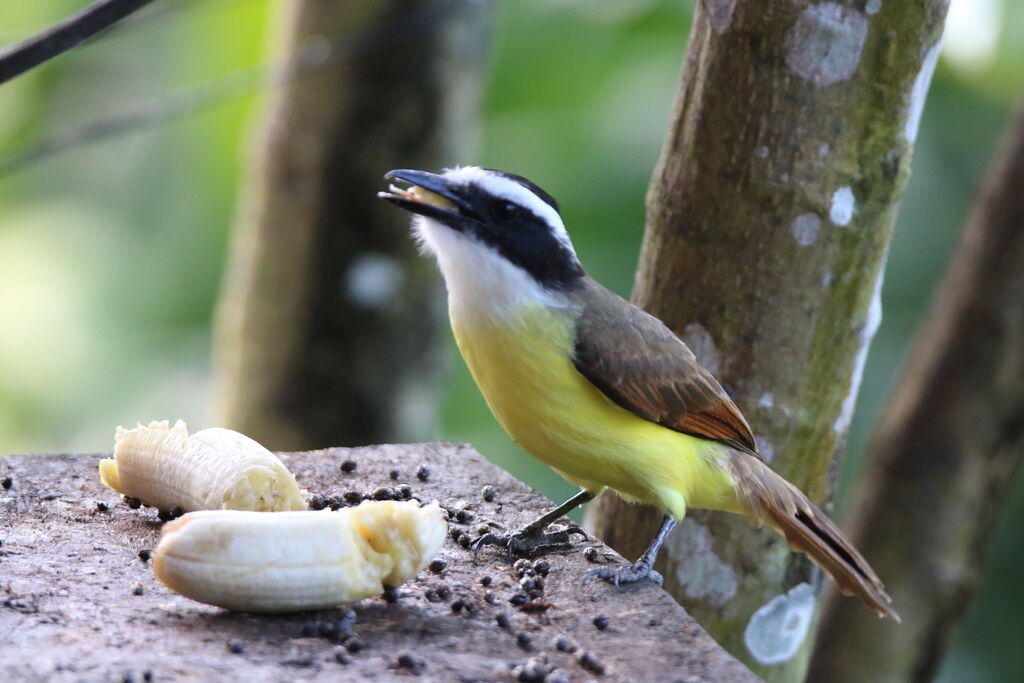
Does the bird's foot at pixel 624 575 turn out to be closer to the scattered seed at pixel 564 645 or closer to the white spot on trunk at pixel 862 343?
the scattered seed at pixel 564 645

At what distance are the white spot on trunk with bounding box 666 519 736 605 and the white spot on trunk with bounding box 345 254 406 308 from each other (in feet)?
9.19

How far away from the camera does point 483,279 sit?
3953 mm

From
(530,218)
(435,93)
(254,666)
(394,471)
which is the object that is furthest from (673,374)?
(435,93)

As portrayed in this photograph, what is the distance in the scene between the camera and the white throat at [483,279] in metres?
3.94

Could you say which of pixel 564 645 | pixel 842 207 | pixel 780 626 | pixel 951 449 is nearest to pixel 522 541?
pixel 564 645

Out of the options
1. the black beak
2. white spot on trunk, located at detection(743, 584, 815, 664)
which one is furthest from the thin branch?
white spot on trunk, located at detection(743, 584, 815, 664)

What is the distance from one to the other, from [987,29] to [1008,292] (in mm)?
1625

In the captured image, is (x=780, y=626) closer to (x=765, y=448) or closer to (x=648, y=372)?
(x=765, y=448)

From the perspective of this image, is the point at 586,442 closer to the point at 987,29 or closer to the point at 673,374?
the point at 673,374

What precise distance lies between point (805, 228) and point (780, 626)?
1.36 metres

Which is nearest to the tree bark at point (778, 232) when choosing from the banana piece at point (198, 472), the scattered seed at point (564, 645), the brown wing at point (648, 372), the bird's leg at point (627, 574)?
the brown wing at point (648, 372)

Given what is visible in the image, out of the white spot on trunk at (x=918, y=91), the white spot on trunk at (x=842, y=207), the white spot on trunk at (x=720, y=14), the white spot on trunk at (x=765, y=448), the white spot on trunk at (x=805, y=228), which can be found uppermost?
the white spot on trunk at (x=720, y=14)

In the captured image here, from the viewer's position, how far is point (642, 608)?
3.46 m

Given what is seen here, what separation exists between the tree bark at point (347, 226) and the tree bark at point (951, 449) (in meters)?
2.54
